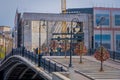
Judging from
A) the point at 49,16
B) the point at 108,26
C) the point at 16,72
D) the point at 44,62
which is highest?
the point at 49,16

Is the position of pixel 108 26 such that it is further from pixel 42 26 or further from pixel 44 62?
pixel 44 62

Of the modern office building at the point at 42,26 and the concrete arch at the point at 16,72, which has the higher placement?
the modern office building at the point at 42,26

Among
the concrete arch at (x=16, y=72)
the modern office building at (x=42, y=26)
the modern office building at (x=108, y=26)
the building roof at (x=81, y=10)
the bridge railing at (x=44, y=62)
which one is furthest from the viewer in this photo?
the building roof at (x=81, y=10)

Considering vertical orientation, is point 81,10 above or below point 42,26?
above

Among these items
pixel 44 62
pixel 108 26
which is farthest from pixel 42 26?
pixel 44 62

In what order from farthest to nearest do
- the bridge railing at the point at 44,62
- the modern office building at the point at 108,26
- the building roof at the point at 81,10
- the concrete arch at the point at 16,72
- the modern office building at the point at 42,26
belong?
the building roof at the point at 81,10 → the modern office building at the point at 108,26 → the modern office building at the point at 42,26 → the concrete arch at the point at 16,72 → the bridge railing at the point at 44,62

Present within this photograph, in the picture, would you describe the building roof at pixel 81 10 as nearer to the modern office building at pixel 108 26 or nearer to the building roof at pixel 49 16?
the modern office building at pixel 108 26

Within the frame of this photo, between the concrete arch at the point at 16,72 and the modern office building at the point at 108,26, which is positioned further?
the modern office building at the point at 108,26

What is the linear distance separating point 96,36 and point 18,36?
18.9m

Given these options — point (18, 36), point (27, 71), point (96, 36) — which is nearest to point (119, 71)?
point (27, 71)

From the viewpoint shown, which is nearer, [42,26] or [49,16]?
[42,26]

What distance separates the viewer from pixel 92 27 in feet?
269

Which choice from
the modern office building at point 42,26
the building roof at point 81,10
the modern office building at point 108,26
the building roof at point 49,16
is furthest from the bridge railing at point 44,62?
the building roof at point 81,10

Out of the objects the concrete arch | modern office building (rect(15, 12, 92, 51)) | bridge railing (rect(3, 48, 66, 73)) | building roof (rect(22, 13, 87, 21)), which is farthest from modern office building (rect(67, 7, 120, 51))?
bridge railing (rect(3, 48, 66, 73))
